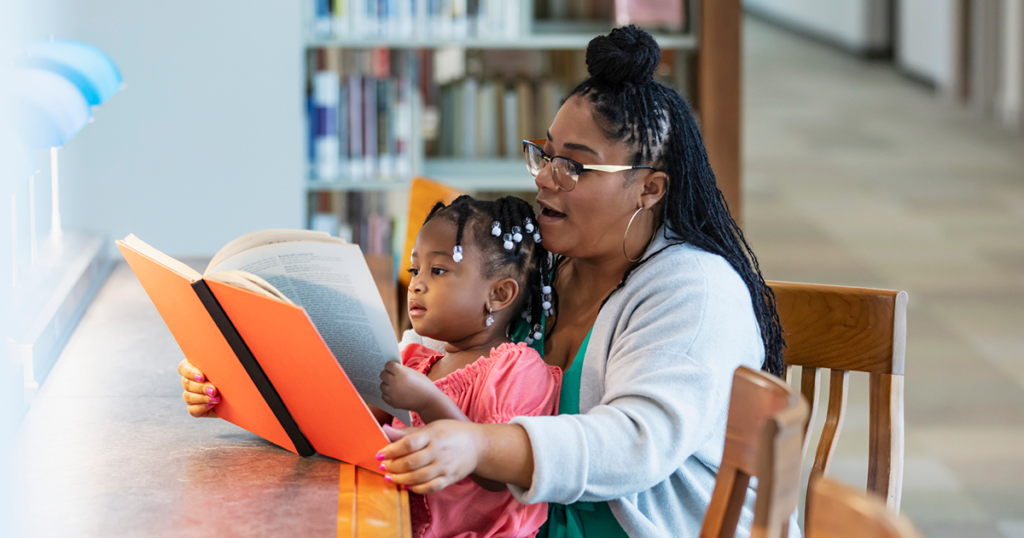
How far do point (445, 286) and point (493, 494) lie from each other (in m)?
0.30

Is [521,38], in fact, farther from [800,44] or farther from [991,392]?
[800,44]

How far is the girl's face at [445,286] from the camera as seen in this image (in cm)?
141

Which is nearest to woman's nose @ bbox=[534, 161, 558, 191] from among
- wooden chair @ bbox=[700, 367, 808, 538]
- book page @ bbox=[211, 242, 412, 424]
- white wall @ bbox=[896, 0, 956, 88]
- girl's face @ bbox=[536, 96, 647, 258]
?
girl's face @ bbox=[536, 96, 647, 258]

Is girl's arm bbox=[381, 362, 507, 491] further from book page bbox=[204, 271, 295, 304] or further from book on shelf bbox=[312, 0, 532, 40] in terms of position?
book on shelf bbox=[312, 0, 532, 40]

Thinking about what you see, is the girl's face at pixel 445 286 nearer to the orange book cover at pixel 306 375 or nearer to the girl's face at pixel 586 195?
the girl's face at pixel 586 195

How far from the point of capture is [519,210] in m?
1.48

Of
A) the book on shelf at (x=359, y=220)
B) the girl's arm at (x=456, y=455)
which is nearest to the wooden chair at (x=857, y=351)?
the girl's arm at (x=456, y=455)

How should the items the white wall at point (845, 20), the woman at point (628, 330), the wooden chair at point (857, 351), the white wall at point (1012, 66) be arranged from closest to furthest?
the woman at point (628, 330)
the wooden chair at point (857, 351)
the white wall at point (1012, 66)
the white wall at point (845, 20)

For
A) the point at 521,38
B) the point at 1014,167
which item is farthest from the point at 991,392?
the point at 1014,167

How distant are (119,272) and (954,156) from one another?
6378 mm

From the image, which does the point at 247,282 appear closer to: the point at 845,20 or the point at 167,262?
the point at 167,262

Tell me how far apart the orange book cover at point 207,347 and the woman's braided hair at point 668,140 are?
52 centimetres

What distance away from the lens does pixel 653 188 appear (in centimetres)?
143

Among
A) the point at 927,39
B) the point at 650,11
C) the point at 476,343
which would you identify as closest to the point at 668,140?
the point at 476,343
